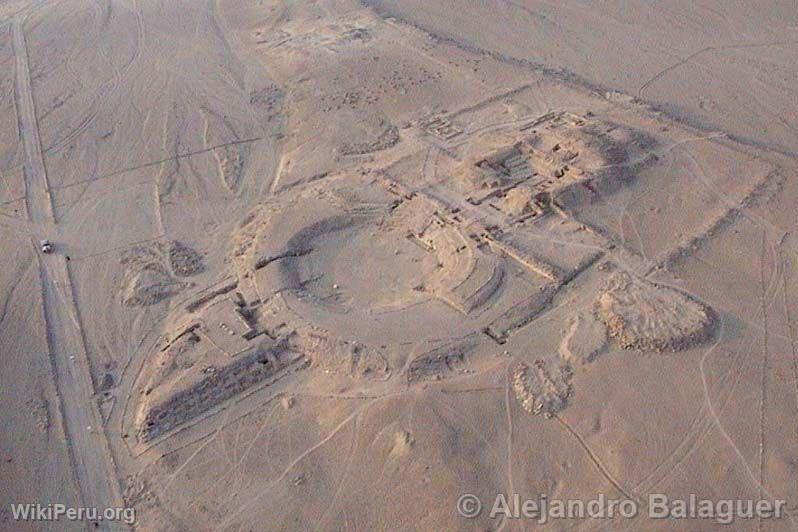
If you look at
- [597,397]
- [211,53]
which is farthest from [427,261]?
[211,53]

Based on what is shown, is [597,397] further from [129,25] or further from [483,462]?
[129,25]

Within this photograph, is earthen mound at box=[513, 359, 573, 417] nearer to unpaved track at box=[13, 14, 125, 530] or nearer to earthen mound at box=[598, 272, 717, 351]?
earthen mound at box=[598, 272, 717, 351]

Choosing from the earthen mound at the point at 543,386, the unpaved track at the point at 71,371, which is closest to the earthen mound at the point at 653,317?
the earthen mound at the point at 543,386

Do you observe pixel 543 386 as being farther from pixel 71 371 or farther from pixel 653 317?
pixel 71 371

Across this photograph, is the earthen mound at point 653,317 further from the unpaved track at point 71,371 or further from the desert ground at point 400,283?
the unpaved track at point 71,371

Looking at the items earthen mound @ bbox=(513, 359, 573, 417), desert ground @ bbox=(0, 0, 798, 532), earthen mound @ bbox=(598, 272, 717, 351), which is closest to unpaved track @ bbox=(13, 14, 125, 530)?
desert ground @ bbox=(0, 0, 798, 532)

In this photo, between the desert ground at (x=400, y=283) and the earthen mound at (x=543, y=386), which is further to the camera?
the earthen mound at (x=543, y=386)
